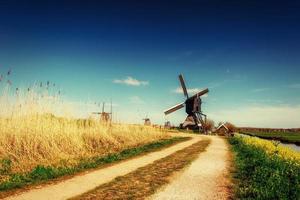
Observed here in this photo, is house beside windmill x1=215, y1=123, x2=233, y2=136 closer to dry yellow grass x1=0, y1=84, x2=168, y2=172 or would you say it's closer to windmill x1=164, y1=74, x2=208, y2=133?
windmill x1=164, y1=74, x2=208, y2=133

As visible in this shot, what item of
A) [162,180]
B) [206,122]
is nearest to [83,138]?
[162,180]

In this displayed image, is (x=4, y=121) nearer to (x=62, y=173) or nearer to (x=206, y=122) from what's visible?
(x=62, y=173)

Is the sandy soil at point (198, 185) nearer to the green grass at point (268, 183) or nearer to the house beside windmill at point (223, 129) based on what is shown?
the green grass at point (268, 183)

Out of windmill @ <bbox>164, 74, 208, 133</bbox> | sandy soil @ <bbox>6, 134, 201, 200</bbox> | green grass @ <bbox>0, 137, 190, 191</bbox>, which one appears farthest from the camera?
windmill @ <bbox>164, 74, 208, 133</bbox>

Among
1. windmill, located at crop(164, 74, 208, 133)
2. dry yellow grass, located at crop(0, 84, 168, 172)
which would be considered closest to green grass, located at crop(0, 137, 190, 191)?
dry yellow grass, located at crop(0, 84, 168, 172)

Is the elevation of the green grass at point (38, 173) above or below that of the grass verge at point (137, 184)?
above

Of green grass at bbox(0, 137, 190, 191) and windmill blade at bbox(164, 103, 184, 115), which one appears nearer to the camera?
green grass at bbox(0, 137, 190, 191)

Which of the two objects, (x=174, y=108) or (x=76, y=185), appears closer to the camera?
(x=76, y=185)

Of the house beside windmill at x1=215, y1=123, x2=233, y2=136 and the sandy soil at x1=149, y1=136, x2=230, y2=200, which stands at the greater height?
the house beside windmill at x1=215, y1=123, x2=233, y2=136

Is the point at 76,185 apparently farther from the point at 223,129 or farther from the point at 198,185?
the point at 223,129

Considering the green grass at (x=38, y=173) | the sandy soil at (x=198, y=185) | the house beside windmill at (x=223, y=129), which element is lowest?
the sandy soil at (x=198, y=185)

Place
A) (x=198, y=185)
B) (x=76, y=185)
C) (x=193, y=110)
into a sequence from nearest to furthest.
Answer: (x=76, y=185) → (x=198, y=185) → (x=193, y=110)

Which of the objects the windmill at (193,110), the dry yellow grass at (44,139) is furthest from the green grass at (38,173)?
the windmill at (193,110)

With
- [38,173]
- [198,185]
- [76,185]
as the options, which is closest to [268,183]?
[198,185]
